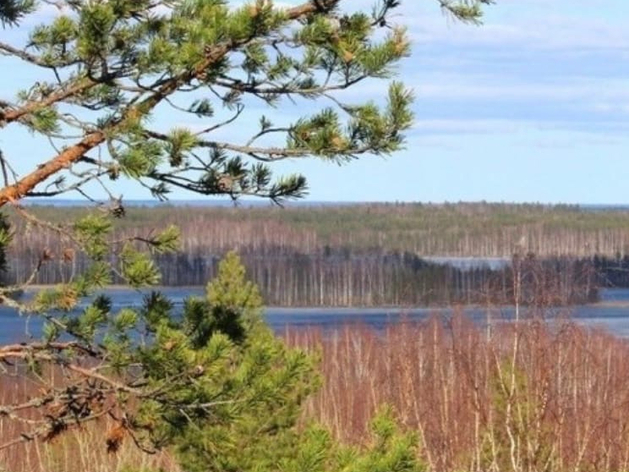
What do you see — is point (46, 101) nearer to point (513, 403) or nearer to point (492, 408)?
point (492, 408)

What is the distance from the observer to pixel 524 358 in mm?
13219

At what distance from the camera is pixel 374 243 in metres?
109

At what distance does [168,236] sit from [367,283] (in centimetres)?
7339

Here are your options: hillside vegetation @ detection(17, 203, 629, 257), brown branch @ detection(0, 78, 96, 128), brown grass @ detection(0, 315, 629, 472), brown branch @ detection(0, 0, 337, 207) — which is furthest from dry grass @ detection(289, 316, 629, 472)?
hillside vegetation @ detection(17, 203, 629, 257)

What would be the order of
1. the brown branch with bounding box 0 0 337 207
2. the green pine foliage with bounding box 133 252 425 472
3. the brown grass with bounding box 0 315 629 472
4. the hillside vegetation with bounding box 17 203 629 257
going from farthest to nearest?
the hillside vegetation with bounding box 17 203 629 257 → the brown grass with bounding box 0 315 629 472 → the green pine foliage with bounding box 133 252 425 472 → the brown branch with bounding box 0 0 337 207

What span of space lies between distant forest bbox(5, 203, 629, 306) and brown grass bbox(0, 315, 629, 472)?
36.7 metres

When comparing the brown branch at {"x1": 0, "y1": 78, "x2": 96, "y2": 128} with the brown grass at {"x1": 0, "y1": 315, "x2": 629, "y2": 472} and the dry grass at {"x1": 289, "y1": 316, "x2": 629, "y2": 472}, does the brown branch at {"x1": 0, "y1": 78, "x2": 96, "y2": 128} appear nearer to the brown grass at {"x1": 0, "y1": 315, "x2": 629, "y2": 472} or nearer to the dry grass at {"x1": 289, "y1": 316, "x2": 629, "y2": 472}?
the brown grass at {"x1": 0, "y1": 315, "x2": 629, "y2": 472}

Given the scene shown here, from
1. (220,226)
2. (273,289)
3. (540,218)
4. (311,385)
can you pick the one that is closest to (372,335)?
(311,385)

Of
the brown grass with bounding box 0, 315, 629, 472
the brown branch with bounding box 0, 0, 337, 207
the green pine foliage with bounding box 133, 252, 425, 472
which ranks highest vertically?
the brown branch with bounding box 0, 0, 337, 207

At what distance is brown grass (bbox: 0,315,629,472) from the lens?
1155 centimetres

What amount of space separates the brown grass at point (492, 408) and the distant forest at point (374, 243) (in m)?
36.7

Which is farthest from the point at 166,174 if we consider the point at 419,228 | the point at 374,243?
the point at 419,228

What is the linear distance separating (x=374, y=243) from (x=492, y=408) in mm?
96004

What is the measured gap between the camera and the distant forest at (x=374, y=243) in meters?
77.6
